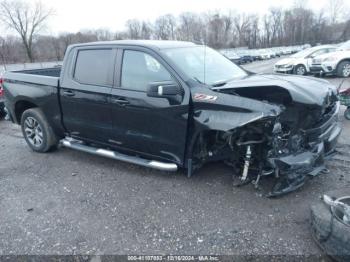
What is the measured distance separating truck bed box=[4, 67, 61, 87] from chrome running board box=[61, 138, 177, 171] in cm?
94

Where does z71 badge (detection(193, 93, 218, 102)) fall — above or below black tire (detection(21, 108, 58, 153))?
above

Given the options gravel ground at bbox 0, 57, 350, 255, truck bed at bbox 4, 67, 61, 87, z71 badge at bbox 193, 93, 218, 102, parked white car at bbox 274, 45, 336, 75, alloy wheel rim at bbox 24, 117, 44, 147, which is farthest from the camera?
parked white car at bbox 274, 45, 336, 75

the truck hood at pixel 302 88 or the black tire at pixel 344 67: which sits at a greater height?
the truck hood at pixel 302 88

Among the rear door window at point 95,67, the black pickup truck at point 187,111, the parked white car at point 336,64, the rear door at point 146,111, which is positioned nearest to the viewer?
the black pickup truck at point 187,111

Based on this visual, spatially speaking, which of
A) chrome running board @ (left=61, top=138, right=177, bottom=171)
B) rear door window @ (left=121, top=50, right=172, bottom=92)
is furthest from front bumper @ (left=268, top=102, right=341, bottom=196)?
rear door window @ (left=121, top=50, right=172, bottom=92)

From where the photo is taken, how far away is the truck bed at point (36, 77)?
4.96m

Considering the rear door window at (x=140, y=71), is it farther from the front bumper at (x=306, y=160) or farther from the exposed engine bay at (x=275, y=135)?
the front bumper at (x=306, y=160)

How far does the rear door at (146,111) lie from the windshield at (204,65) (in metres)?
0.25

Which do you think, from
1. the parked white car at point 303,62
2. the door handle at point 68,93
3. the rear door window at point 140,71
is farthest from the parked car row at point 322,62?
the door handle at point 68,93

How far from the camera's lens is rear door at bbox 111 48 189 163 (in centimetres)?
380

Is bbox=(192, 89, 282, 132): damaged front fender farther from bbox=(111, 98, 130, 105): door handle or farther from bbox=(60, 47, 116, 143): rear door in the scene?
bbox=(60, 47, 116, 143): rear door

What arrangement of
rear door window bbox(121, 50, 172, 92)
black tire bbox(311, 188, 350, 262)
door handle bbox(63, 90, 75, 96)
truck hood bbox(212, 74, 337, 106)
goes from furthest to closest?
1. door handle bbox(63, 90, 75, 96)
2. rear door window bbox(121, 50, 172, 92)
3. truck hood bbox(212, 74, 337, 106)
4. black tire bbox(311, 188, 350, 262)

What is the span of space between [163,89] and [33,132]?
125 inches

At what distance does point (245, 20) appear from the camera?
95.3m
